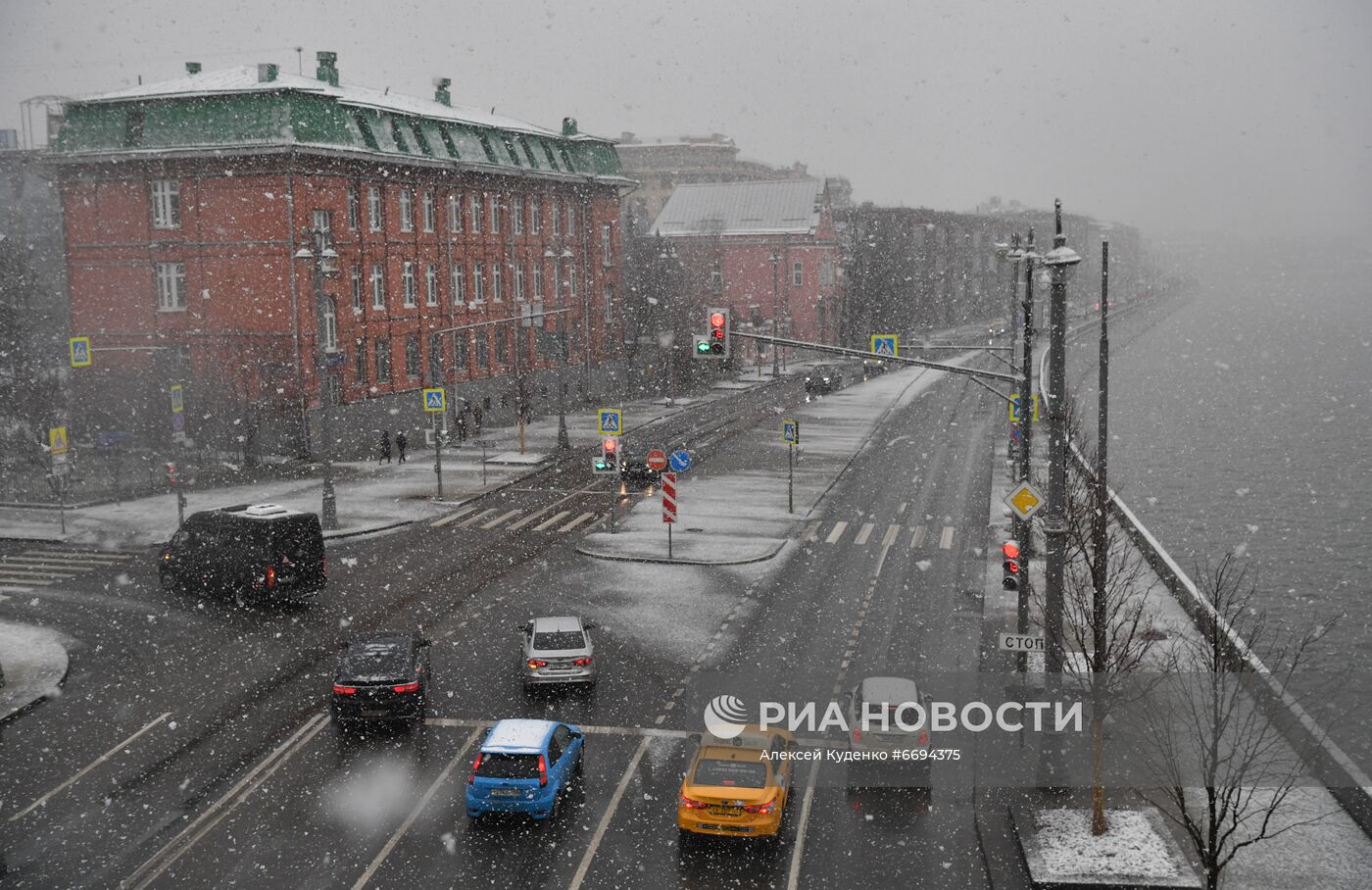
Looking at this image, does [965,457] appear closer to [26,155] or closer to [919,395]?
[919,395]

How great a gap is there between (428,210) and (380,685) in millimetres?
42986

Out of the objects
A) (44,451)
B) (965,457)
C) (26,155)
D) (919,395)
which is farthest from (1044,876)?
(26,155)

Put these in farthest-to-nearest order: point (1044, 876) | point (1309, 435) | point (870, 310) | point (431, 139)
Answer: point (870, 310), point (1309, 435), point (431, 139), point (1044, 876)

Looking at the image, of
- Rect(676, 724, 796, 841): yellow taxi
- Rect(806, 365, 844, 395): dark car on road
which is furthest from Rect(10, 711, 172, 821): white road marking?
Rect(806, 365, 844, 395): dark car on road

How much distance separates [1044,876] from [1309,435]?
227 ft

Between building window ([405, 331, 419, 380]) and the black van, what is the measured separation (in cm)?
2920

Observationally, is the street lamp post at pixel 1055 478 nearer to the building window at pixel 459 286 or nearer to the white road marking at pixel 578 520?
the white road marking at pixel 578 520

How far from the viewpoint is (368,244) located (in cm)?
5353

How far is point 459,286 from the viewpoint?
60.8 metres

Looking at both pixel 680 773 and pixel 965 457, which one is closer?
pixel 680 773

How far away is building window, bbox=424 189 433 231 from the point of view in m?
57.9

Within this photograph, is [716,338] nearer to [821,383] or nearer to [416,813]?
[416,813]

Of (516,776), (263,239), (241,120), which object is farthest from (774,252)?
(516,776)

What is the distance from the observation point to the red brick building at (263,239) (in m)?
48.9
